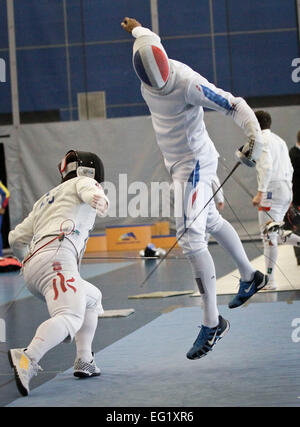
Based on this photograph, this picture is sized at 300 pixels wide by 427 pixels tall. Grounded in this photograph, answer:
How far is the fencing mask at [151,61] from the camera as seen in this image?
9.33 ft

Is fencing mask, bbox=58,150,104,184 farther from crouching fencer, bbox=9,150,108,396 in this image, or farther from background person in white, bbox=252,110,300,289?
background person in white, bbox=252,110,300,289

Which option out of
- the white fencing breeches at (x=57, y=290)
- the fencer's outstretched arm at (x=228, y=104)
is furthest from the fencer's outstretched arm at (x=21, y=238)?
the fencer's outstretched arm at (x=228, y=104)

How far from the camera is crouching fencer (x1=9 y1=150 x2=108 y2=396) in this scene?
284cm

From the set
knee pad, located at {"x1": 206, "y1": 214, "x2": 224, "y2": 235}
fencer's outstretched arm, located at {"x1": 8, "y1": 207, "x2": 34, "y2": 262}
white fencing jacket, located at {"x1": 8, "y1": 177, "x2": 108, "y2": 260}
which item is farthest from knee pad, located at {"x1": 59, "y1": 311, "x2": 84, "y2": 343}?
knee pad, located at {"x1": 206, "y1": 214, "x2": 224, "y2": 235}

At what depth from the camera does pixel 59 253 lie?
117 inches

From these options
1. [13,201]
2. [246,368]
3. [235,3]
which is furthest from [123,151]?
[246,368]

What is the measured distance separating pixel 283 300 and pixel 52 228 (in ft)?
7.45

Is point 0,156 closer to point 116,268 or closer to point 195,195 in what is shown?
point 116,268

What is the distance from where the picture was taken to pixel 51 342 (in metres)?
2.85

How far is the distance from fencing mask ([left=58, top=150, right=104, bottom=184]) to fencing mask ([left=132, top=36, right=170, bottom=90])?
464 millimetres

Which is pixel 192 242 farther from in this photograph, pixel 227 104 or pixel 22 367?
pixel 22 367

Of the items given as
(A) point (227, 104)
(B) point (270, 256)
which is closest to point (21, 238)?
(A) point (227, 104)

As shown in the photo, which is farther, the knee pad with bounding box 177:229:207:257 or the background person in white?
the background person in white

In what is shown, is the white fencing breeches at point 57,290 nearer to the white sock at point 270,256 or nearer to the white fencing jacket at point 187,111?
the white fencing jacket at point 187,111
